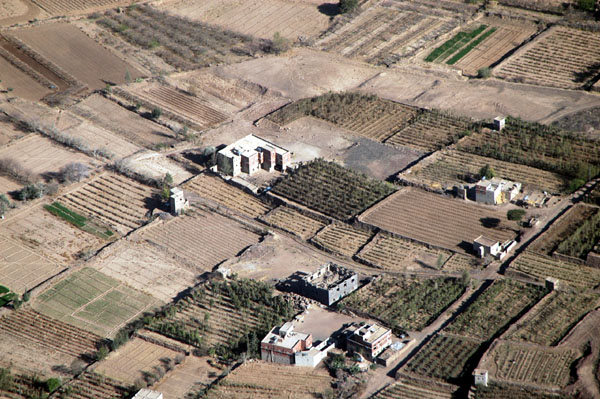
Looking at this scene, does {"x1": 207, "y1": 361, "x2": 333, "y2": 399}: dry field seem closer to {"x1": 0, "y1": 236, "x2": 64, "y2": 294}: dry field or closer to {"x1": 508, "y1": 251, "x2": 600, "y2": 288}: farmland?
{"x1": 508, "y1": 251, "x2": 600, "y2": 288}: farmland

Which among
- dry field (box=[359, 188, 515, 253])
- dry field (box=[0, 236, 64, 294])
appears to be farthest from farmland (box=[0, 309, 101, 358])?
dry field (box=[359, 188, 515, 253])

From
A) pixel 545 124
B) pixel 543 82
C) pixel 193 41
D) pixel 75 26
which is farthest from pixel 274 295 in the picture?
pixel 75 26

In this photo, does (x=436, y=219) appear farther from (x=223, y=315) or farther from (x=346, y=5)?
(x=346, y=5)

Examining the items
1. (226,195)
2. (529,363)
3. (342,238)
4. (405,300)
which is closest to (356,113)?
(226,195)

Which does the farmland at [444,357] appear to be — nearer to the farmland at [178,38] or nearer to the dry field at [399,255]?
the dry field at [399,255]

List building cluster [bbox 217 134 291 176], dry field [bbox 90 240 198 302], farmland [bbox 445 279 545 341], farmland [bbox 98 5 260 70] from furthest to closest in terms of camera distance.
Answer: farmland [bbox 98 5 260 70], building cluster [bbox 217 134 291 176], dry field [bbox 90 240 198 302], farmland [bbox 445 279 545 341]
